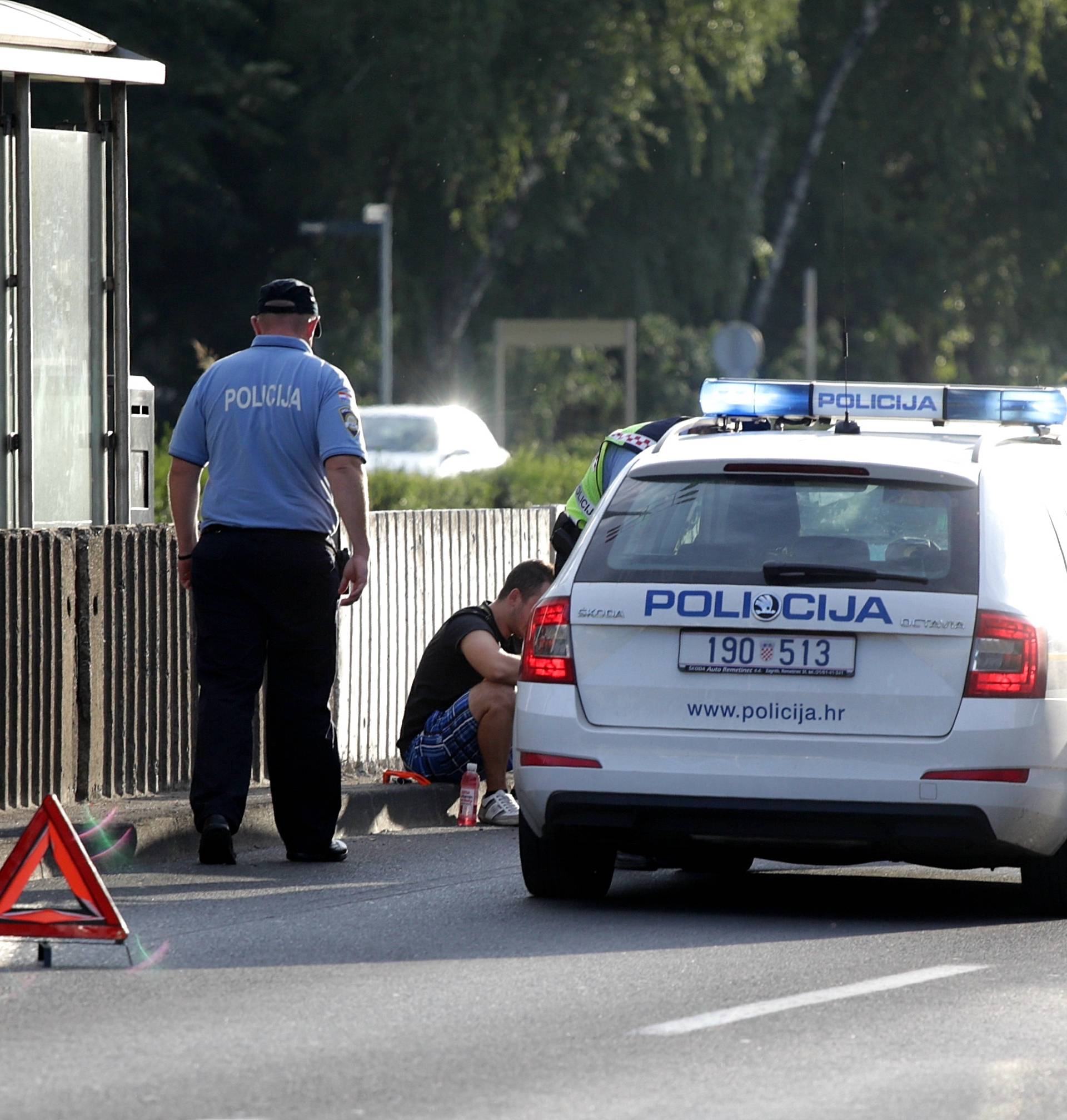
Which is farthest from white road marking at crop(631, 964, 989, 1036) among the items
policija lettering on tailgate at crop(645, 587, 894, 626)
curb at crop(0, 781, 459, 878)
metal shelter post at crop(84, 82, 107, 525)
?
metal shelter post at crop(84, 82, 107, 525)

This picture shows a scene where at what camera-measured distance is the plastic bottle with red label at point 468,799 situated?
10.5 meters

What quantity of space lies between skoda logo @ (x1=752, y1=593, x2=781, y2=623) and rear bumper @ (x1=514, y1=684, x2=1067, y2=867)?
334 millimetres

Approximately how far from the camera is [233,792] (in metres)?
8.79

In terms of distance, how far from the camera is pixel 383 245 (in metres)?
37.2

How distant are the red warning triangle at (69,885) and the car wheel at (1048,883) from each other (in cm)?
276

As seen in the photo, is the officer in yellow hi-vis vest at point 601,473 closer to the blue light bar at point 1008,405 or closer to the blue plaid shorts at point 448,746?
the blue plaid shorts at point 448,746

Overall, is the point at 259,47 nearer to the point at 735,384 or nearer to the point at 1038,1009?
the point at 735,384

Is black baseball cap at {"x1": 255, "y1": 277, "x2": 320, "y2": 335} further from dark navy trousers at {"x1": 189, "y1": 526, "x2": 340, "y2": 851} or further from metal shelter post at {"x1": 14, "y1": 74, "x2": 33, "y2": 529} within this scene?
metal shelter post at {"x1": 14, "y1": 74, "x2": 33, "y2": 529}

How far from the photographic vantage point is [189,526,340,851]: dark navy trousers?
880 cm

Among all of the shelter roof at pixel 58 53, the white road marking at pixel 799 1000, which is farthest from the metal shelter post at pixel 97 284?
the white road marking at pixel 799 1000

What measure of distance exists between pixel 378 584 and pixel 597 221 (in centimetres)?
3131

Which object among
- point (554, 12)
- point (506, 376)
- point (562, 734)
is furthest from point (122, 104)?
point (506, 376)

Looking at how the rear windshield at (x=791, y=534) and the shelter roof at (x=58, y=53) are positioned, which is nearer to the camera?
the rear windshield at (x=791, y=534)

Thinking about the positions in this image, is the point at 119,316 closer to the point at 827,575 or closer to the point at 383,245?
the point at 827,575
